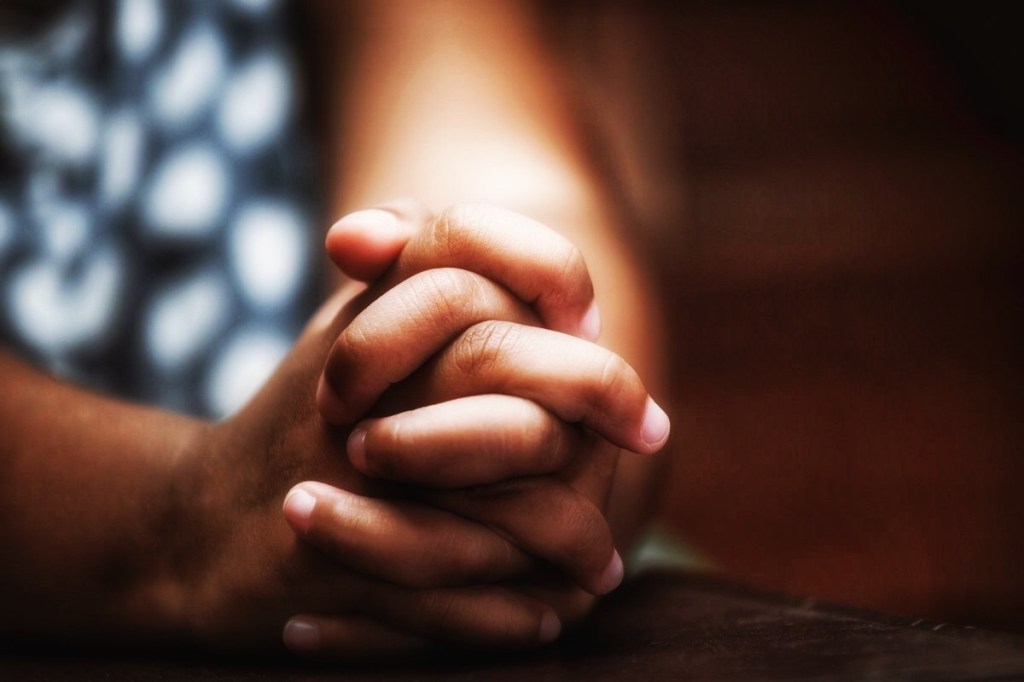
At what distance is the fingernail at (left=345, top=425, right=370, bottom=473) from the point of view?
0.90ft

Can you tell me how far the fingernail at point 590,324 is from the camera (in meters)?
0.31

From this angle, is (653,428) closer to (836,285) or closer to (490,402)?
(490,402)

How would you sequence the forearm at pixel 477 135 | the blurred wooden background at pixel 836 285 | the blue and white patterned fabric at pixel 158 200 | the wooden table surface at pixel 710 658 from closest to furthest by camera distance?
the wooden table surface at pixel 710 658, the forearm at pixel 477 135, the blue and white patterned fabric at pixel 158 200, the blurred wooden background at pixel 836 285

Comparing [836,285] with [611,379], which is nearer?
[611,379]

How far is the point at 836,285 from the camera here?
3.44 ft

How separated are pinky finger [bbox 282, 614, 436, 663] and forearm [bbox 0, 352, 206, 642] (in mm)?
56

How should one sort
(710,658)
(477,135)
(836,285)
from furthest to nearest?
(836,285)
(477,135)
(710,658)

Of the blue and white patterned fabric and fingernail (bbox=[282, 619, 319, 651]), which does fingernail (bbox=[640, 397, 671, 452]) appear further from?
the blue and white patterned fabric

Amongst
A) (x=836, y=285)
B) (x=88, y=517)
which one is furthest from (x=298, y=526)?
(x=836, y=285)

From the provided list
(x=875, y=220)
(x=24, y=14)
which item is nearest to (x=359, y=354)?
(x=24, y=14)

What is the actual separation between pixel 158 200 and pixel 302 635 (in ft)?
1.28

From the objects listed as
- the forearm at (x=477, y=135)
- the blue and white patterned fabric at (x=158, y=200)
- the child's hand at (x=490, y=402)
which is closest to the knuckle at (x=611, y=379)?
the child's hand at (x=490, y=402)

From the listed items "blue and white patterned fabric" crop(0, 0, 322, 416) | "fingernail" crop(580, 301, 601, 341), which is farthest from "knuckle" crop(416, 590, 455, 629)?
"blue and white patterned fabric" crop(0, 0, 322, 416)

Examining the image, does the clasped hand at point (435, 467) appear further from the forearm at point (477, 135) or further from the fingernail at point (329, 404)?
the forearm at point (477, 135)
